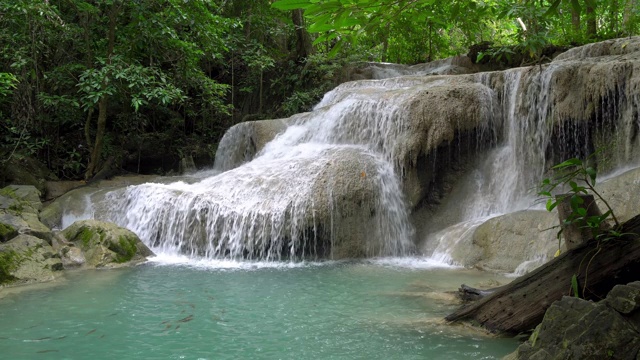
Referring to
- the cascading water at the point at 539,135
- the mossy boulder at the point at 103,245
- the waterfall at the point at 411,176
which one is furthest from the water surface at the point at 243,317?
the cascading water at the point at 539,135

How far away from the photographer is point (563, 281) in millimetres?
3793

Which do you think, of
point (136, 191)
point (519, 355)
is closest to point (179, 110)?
point (136, 191)

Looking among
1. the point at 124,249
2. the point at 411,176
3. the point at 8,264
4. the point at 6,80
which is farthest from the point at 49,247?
the point at 411,176

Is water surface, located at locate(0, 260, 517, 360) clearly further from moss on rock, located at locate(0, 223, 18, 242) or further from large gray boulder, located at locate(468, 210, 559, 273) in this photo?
moss on rock, located at locate(0, 223, 18, 242)

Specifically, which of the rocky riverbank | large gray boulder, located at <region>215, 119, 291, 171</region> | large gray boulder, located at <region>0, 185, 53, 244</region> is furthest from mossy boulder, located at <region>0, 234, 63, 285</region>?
large gray boulder, located at <region>215, 119, 291, 171</region>

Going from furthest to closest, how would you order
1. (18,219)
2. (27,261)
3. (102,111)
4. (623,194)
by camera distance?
1. (102,111)
2. (18,219)
3. (27,261)
4. (623,194)

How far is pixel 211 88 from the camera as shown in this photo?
44.9 feet

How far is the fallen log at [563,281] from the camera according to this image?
140 inches

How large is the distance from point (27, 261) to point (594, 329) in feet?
24.1

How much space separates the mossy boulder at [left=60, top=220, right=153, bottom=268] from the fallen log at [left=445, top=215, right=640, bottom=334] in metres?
6.18

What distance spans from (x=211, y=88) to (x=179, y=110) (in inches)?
172

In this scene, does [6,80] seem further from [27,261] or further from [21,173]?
[21,173]

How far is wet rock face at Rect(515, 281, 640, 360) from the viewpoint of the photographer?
2779 millimetres

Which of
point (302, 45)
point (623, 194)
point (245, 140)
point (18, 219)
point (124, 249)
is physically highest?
point (302, 45)
